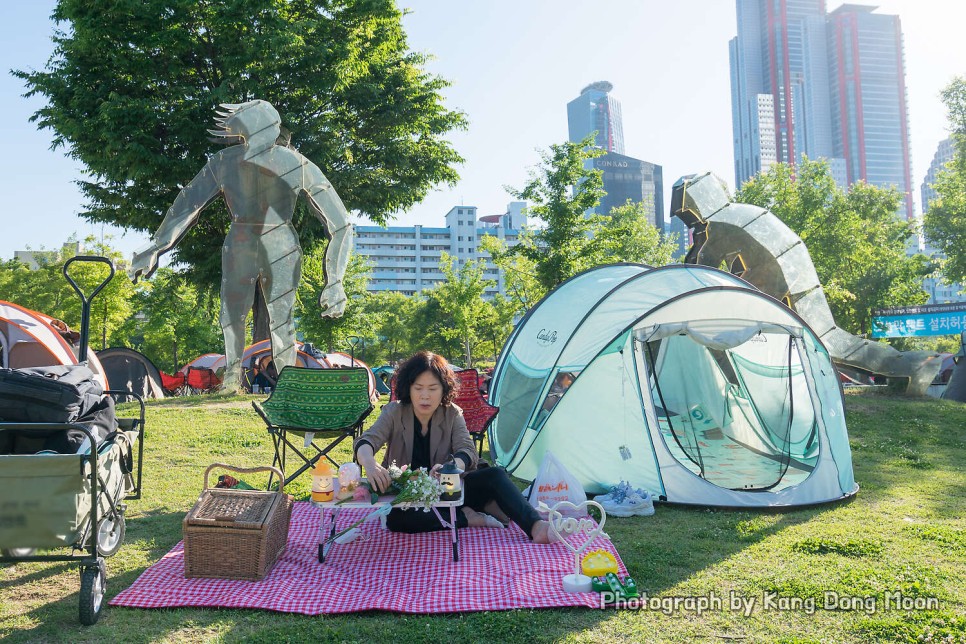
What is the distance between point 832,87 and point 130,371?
15831 centimetres

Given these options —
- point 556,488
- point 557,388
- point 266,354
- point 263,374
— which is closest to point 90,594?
point 556,488

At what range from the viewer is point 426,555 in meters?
3.95

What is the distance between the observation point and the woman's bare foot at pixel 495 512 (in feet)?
13.9

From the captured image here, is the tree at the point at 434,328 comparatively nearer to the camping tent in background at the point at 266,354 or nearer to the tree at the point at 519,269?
the tree at the point at 519,269

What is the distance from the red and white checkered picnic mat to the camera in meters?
3.16

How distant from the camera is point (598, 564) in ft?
11.1

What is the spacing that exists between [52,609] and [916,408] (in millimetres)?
10942

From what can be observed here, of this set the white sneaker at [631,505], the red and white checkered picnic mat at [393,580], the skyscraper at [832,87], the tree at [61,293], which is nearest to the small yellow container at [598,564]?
the red and white checkered picnic mat at [393,580]

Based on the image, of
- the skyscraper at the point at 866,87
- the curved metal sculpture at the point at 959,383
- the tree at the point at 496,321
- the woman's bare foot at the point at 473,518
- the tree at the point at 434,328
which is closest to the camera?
the woman's bare foot at the point at 473,518

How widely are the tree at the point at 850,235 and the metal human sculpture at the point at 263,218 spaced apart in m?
18.2

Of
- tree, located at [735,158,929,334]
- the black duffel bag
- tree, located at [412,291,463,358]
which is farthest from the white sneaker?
tree, located at [412,291,463,358]

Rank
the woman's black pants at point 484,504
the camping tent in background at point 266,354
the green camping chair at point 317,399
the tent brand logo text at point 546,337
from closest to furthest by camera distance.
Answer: the woman's black pants at point 484,504 < the green camping chair at point 317,399 < the tent brand logo text at point 546,337 < the camping tent in background at point 266,354

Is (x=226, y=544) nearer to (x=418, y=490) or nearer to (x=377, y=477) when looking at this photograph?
(x=377, y=477)

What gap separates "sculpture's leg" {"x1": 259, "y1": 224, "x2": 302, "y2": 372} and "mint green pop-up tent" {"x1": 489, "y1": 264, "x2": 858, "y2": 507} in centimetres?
392
